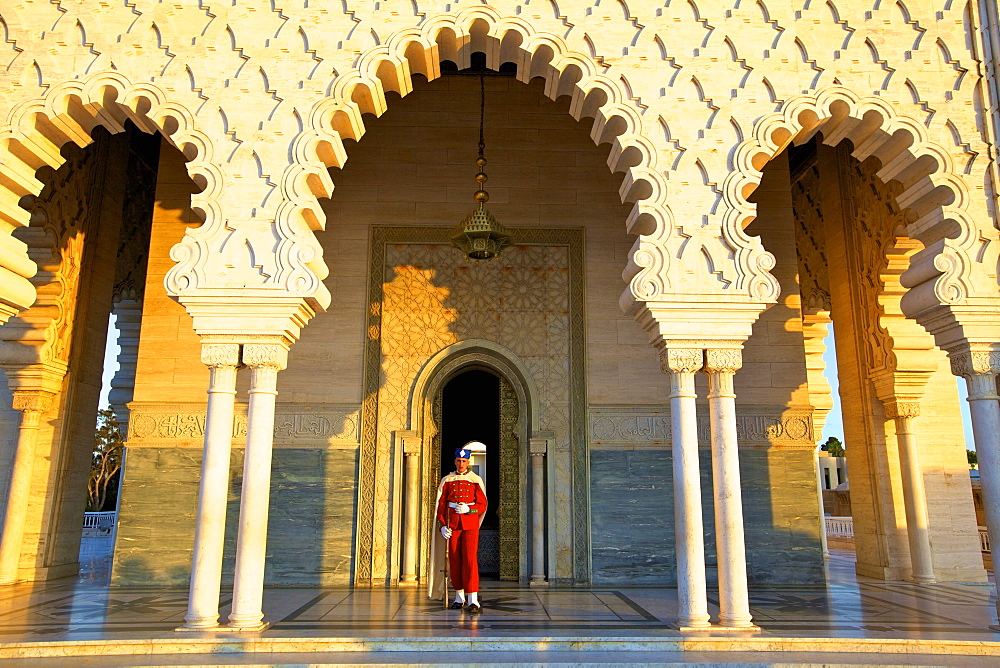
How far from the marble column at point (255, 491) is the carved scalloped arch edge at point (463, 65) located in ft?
1.72

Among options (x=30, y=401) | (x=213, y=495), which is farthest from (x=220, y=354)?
(x=30, y=401)

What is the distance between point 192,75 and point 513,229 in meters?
3.37

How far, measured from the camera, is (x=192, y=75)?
519cm

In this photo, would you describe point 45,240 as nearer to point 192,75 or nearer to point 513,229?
point 192,75

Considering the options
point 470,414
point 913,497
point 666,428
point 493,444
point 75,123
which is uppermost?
point 75,123

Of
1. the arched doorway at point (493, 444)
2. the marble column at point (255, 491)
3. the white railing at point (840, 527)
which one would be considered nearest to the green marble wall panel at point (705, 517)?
the arched doorway at point (493, 444)

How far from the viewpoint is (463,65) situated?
5.54 m

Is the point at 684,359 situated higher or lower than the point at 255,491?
higher

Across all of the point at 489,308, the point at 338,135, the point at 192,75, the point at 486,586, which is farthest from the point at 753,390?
the point at 192,75

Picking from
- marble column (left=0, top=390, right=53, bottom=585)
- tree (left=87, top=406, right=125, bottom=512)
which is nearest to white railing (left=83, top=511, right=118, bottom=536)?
tree (left=87, top=406, right=125, bottom=512)

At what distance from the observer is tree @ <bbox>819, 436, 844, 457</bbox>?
40.8m

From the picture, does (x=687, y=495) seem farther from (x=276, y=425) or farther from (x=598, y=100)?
(x=276, y=425)

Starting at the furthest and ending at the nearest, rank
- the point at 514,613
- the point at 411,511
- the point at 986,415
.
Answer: the point at 411,511 < the point at 514,613 < the point at 986,415

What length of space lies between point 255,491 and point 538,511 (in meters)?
3.06
